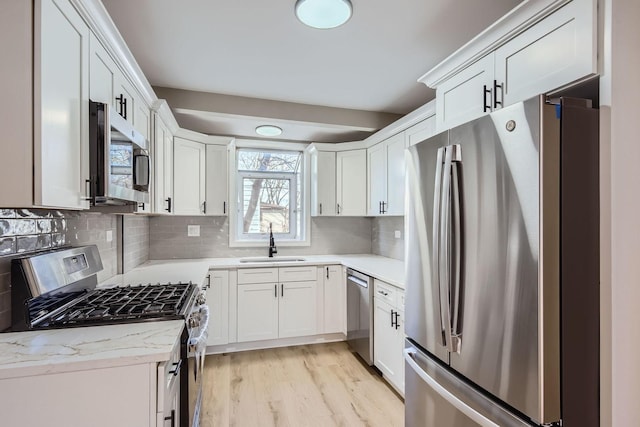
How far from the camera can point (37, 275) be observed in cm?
137

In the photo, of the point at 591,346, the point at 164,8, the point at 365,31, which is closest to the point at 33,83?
the point at 164,8

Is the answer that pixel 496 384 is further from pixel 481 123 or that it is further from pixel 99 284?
pixel 99 284

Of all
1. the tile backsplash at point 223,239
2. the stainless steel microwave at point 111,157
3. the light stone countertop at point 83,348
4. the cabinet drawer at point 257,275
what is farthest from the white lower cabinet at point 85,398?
the tile backsplash at point 223,239

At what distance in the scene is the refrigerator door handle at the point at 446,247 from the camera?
4.51ft

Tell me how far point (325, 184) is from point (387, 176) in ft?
2.59

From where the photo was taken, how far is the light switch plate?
3.55 meters

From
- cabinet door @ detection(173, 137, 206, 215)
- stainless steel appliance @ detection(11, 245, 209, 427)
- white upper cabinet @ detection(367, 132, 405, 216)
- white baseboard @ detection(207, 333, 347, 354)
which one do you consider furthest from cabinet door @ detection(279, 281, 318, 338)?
stainless steel appliance @ detection(11, 245, 209, 427)

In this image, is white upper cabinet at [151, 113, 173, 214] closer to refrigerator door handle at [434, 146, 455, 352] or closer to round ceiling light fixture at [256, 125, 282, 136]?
round ceiling light fixture at [256, 125, 282, 136]

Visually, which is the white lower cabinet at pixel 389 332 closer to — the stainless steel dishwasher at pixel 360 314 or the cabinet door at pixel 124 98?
the stainless steel dishwasher at pixel 360 314

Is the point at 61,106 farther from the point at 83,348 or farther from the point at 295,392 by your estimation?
the point at 295,392

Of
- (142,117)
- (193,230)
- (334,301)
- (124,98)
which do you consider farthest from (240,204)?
(124,98)

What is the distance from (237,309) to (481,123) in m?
2.67

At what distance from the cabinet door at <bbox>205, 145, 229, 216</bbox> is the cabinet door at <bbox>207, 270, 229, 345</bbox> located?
70cm

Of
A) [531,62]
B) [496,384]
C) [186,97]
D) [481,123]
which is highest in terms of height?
[186,97]
